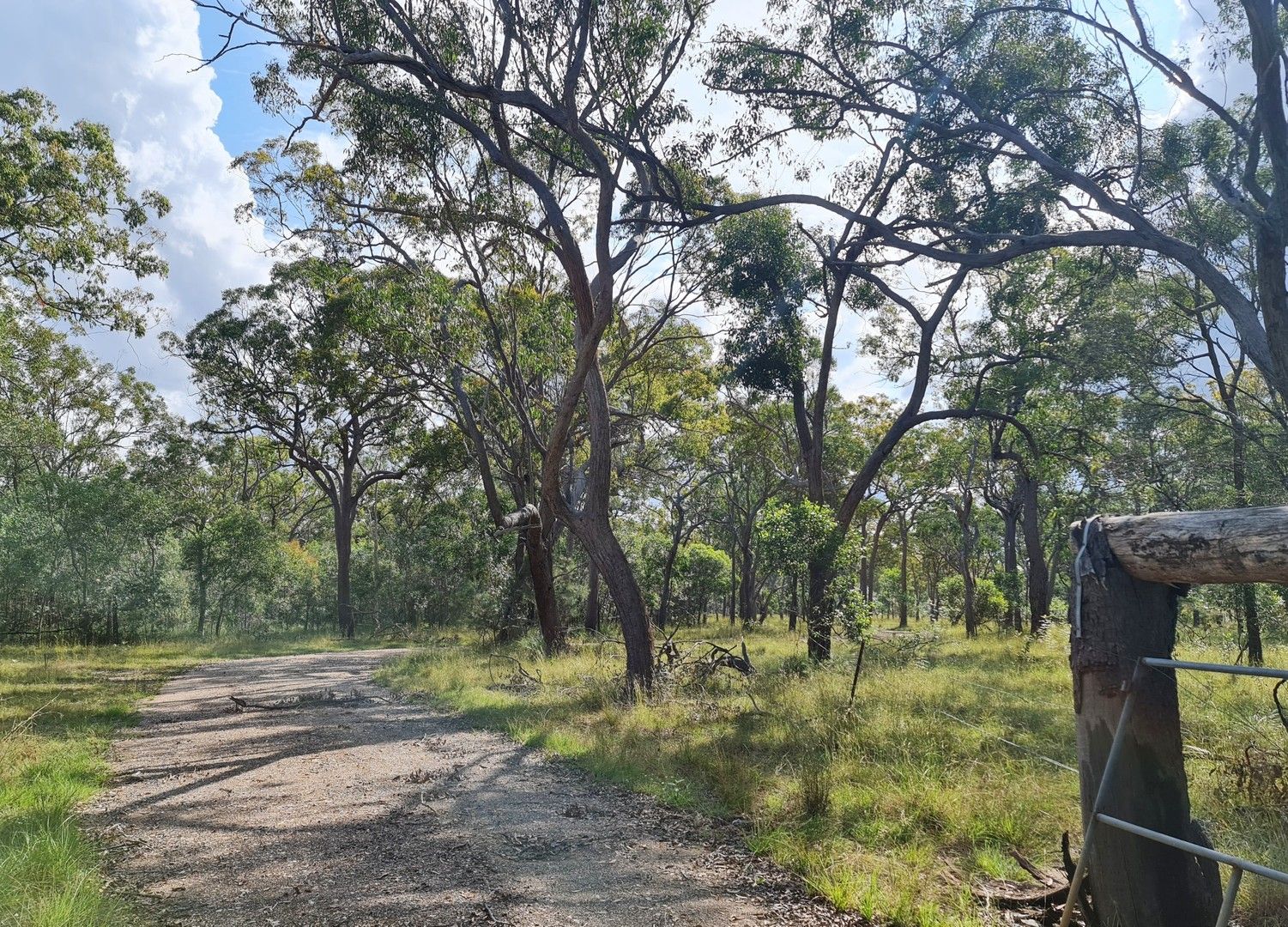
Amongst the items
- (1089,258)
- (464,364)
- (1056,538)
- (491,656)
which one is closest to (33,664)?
(491,656)

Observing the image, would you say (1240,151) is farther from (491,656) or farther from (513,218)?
(491,656)

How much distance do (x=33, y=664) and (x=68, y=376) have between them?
15156mm

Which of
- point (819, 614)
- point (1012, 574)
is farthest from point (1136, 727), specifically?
point (1012, 574)

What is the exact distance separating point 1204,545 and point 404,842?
15.9 ft

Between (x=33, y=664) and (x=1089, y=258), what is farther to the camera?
Answer: (x=33, y=664)

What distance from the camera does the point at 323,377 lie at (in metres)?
19.7

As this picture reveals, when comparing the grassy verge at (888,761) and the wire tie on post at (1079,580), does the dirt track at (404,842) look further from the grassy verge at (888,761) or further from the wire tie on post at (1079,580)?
the wire tie on post at (1079,580)

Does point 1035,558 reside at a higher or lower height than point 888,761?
higher

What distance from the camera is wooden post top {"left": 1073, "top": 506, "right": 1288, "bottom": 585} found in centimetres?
238

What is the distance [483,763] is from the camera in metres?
7.24

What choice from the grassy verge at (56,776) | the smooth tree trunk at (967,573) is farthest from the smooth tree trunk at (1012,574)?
the grassy verge at (56,776)

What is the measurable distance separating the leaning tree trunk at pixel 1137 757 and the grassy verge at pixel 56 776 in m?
4.45

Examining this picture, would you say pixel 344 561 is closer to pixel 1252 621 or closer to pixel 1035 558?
pixel 1035 558

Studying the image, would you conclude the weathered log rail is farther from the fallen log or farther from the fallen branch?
the fallen branch
